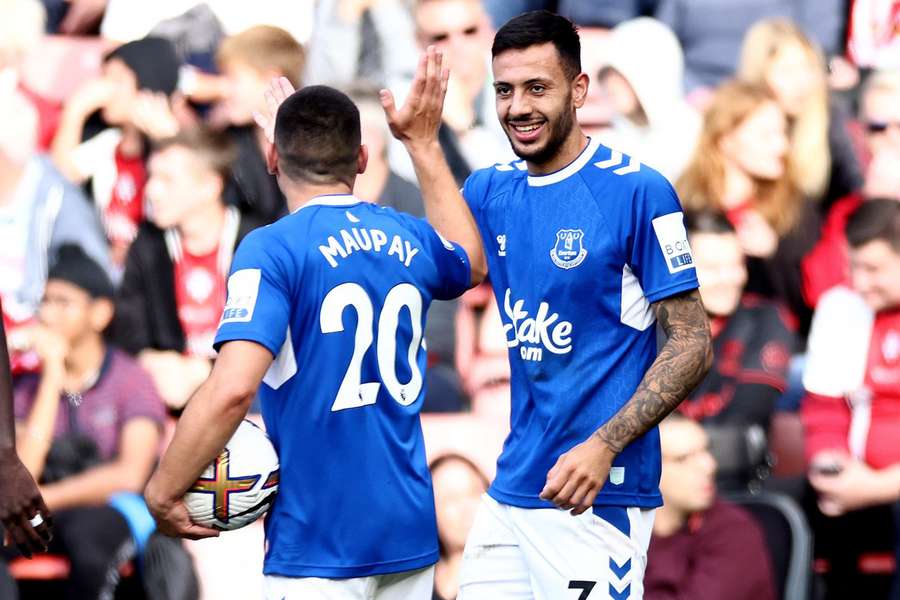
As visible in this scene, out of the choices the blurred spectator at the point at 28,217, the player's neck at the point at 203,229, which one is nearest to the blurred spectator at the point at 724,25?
the player's neck at the point at 203,229

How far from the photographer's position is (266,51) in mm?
8320

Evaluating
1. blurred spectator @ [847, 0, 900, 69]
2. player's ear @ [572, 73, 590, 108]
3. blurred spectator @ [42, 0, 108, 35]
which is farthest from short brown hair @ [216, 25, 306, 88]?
player's ear @ [572, 73, 590, 108]

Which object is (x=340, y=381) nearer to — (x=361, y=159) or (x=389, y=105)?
Answer: (x=361, y=159)

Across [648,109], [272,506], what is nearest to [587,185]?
[272,506]

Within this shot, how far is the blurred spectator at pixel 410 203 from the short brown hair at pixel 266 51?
0.41 m

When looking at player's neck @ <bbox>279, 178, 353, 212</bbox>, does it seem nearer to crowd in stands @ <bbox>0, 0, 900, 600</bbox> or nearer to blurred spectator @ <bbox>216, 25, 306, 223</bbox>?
crowd in stands @ <bbox>0, 0, 900, 600</bbox>

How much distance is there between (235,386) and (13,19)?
511 cm

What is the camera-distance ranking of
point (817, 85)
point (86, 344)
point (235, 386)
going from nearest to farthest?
point (235, 386) < point (86, 344) < point (817, 85)

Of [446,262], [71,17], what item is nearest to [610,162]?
[446,262]

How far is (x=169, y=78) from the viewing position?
8.43 meters

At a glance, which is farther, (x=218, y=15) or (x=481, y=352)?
(x=218, y=15)

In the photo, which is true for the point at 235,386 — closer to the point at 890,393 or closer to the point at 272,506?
the point at 272,506

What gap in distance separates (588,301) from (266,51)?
426cm

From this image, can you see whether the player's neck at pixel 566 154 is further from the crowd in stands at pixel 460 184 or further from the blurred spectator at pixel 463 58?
the blurred spectator at pixel 463 58
